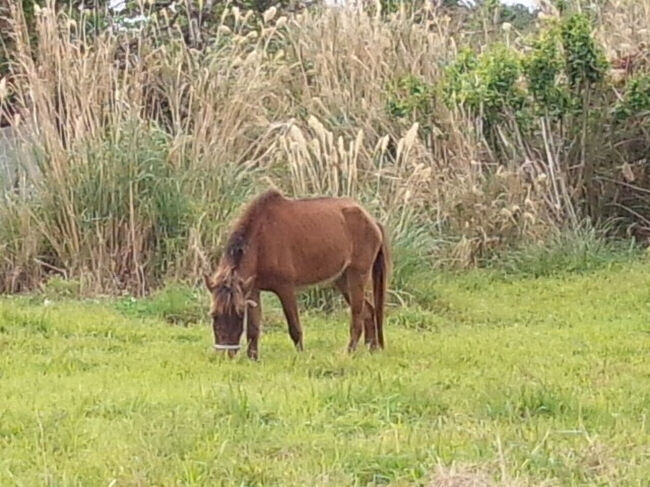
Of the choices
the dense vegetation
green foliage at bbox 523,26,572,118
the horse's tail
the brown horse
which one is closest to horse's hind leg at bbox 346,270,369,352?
the brown horse

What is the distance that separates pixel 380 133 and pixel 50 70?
3515 mm

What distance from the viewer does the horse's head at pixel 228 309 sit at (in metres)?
8.09

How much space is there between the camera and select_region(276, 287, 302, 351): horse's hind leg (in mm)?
8500

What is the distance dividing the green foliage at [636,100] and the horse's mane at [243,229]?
6.09 m

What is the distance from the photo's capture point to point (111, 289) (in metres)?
11.0

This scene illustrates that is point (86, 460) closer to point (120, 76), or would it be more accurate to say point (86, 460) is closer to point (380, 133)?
point (120, 76)

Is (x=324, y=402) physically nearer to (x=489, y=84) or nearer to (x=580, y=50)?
(x=489, y=84)

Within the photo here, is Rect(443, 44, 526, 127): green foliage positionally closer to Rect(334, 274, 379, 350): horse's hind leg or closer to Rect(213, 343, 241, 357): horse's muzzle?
Rect(334, 274, 379, 350): horse's hind leg

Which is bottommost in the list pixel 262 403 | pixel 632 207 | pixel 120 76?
pixel 632 207

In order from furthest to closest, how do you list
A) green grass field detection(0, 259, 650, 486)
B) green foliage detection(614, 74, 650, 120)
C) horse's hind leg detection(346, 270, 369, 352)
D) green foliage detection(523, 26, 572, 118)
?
green foliage detection(614, 74, 650, 120)
green foliage detection(523, 26, 572, 118)
horse's hind leg detection(346, 270, 369, 352)
green grass field detection(0, 259, 650, 486)

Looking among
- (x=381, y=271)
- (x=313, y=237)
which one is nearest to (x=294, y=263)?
(x=313, y=237)

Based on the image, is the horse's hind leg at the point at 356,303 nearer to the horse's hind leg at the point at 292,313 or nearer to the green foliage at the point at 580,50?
the horse's hind leg at the point at 292,313

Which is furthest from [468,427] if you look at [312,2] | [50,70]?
[312,2]

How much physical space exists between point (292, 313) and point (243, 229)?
2.05 ft
